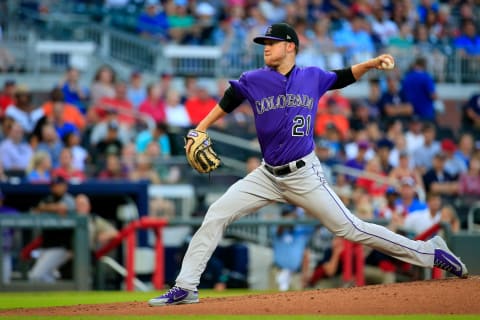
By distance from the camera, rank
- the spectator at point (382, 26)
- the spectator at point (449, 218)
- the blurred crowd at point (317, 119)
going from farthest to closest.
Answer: the spectator at point (382, 26) → the blurred crowd at point (317, 119) → the spectator at point (449, 218)

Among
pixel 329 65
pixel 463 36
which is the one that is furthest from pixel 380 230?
pixel 463 36

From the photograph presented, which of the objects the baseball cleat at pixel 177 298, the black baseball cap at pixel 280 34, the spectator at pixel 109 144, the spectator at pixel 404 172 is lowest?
the baseball cleat at pixel 177 298

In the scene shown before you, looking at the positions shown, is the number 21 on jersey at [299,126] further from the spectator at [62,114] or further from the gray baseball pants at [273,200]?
the spectator at [62,114]

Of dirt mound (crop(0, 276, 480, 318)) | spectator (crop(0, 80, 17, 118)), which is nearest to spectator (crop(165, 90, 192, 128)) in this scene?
spectator (crop(0, 80, 17, 118))

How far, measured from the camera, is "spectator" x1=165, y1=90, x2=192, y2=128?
17734 millimetres

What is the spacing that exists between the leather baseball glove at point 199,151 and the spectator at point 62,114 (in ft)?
24.9

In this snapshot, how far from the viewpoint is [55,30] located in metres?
20.2

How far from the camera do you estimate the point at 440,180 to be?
57.9 ft

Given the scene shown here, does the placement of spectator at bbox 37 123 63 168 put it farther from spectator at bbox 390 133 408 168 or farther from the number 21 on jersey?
the number 21 on jersey

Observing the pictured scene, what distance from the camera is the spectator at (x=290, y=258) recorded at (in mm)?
14469

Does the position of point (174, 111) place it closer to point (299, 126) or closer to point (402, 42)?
point (402, 42)

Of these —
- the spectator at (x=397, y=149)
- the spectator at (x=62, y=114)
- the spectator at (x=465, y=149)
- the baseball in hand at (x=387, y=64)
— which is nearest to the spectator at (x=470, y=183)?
the spectator at (x=465, y=149)

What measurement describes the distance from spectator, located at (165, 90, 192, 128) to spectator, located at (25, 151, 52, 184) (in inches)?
119

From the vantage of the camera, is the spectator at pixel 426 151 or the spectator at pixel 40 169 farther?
the spectator at pixel 426 151
